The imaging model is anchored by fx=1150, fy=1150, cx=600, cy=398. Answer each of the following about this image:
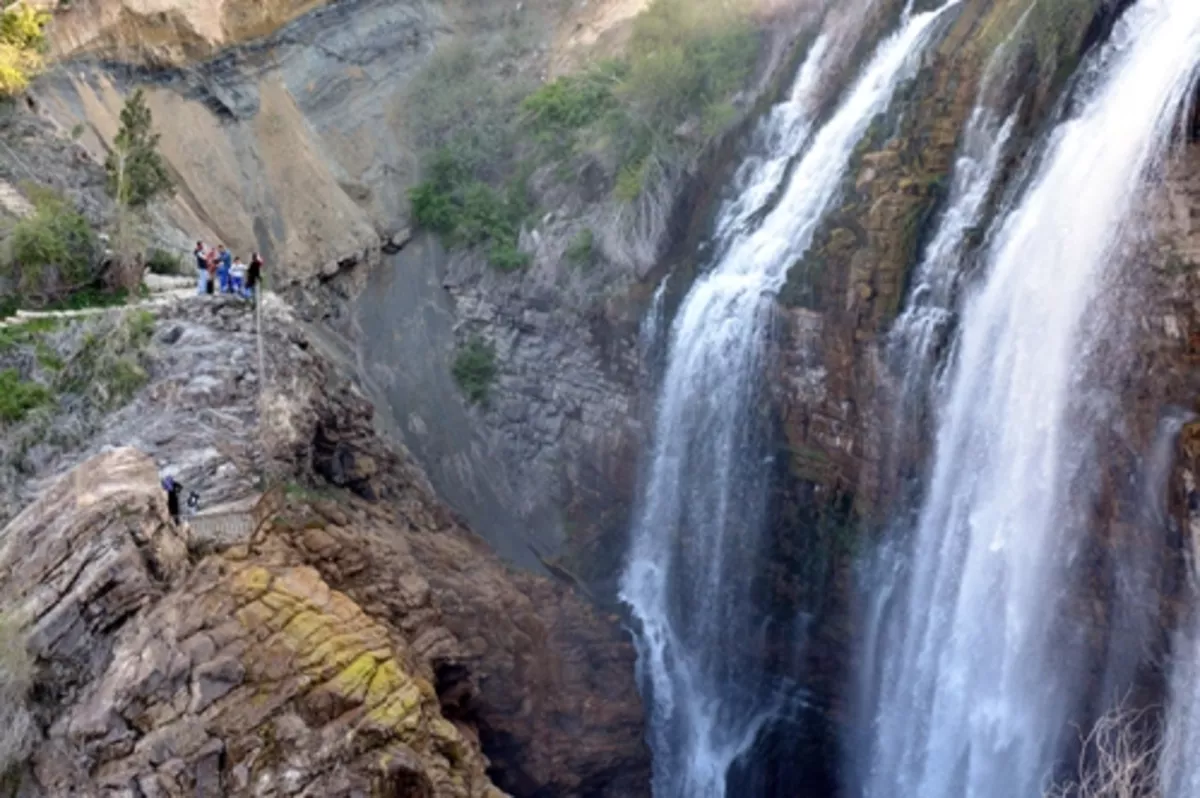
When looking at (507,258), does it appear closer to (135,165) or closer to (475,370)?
(475,370)

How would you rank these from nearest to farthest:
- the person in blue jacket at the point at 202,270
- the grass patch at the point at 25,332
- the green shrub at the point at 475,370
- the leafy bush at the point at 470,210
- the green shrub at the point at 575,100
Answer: the grass patch at the point at 25,332, the person in blue jacket at the point at 202,270, the green shrub at the point at 475,370, the leafy bush at the point at 470,210, the green shrub at the point at 575,100

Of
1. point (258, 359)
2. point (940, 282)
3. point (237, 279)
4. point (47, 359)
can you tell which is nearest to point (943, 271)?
point (940, 282)

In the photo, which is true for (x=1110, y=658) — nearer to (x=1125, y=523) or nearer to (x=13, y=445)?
(x=1125, y=523)

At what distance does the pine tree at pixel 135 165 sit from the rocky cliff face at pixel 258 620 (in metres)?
4.15

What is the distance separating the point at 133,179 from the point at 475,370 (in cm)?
898

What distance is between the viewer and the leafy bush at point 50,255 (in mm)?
19359

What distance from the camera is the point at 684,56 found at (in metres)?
26.4

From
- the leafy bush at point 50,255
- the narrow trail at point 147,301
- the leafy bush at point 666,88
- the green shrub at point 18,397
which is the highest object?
the leafy bush at point 666,88

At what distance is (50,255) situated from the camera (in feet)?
64.0

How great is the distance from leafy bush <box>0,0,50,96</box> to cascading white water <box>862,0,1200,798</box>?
18626 mm

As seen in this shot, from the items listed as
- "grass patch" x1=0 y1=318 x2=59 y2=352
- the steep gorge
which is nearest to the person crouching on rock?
the steep gorge

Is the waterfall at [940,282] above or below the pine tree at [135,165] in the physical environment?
below

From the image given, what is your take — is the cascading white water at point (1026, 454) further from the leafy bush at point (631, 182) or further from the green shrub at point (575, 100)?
the green shrub at point (575, 100)

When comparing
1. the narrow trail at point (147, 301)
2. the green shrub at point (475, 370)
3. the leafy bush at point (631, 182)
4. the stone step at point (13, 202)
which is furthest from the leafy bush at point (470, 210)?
the stone step at point (13, 202)
